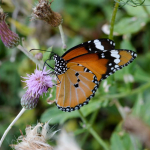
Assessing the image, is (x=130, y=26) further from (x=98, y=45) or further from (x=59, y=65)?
(x=59, y=65)

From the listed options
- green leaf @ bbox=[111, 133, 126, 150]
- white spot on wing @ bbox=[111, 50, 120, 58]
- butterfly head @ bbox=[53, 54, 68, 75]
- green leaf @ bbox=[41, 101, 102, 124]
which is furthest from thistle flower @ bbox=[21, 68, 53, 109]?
green leaf @ bbox=[111, 133, 126, 150]

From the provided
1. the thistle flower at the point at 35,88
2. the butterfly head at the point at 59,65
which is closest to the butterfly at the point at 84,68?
the butterfly head at the point at 59,65

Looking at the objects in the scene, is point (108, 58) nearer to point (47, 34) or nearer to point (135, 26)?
point (135, 26)

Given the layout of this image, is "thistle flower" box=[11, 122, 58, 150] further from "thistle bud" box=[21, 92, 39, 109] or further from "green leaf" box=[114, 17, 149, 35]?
"green leaf" box=[114, 17, 149, 35]

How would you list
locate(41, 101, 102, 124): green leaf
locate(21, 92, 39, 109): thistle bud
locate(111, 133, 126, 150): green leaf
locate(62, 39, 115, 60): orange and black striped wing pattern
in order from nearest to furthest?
locate(21, 92, 39, 109): thistle bud < locate(62, 39, 115, 60): orange and black striped wing pattern < locate(111, 133, 126, 150): green leaf < locate(41, 101, 102, 124): green leaf

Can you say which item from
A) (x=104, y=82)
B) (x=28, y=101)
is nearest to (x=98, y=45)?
(x=104, y=82)

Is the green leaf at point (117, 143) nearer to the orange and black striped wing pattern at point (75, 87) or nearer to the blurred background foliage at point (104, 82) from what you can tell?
the blurred background foliage at point (104, 82)

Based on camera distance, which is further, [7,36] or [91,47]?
[91,47]
